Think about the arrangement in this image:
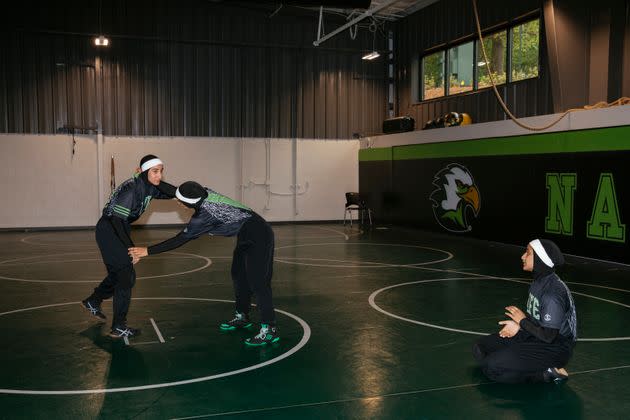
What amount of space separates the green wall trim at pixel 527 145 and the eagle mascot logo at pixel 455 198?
525 mm

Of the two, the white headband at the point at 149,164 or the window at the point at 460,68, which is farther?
the window at the point at 460,68

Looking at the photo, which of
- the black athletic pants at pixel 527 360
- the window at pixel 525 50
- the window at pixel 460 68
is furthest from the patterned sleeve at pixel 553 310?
the window at pixel 460 68

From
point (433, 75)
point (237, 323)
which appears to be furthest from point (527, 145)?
point (237, 323)

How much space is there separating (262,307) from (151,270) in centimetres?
509

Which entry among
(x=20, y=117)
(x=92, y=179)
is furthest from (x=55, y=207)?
(x=20, y=117)

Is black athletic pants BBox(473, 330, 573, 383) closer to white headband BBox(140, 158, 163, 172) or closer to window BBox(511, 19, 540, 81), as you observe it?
white headband BBox(140, 158, 163, 172)

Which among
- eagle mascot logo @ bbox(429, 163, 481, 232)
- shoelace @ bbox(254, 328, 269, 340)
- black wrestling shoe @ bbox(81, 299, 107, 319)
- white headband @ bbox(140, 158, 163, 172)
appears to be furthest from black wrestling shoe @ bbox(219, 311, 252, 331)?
eagle mascot logo @ bbox(429, 163, 481, 232)

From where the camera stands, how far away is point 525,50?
51.0ft

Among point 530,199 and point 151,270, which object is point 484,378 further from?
point 530,199

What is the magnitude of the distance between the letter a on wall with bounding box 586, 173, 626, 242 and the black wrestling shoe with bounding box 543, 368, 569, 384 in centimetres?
720

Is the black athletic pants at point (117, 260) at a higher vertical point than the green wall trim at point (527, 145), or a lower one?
lower

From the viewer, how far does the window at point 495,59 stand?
53.9ft

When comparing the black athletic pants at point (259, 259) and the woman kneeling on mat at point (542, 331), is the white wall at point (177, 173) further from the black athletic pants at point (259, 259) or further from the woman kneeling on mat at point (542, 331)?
the woman kneeling on mat at point (542, 331)

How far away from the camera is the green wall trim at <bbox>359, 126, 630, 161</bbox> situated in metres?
11.4
